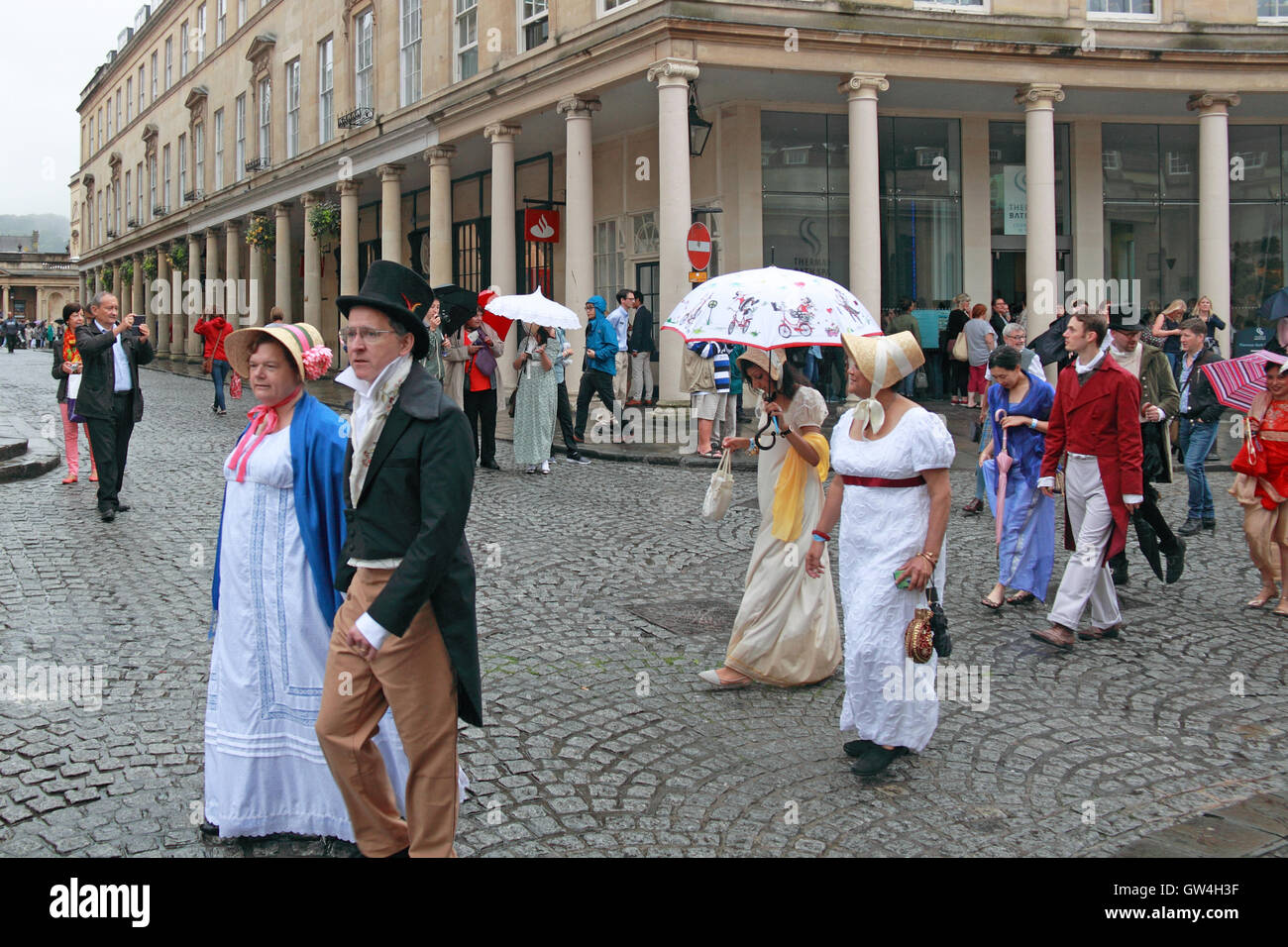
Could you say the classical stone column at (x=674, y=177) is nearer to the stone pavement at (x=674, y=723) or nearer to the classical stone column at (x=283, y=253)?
the stone pavement at (x=674, y=723)

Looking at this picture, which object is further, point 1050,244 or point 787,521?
point 1050,244

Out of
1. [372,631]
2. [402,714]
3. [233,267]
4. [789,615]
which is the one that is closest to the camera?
[372,631]

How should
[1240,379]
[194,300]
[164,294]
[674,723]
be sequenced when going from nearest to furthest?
1. [674,723]
2. [1240,379]
3. [194,300]
4. [164,294]

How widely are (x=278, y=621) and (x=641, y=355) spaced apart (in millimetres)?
15891

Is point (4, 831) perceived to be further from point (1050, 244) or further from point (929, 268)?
point (929, 268)

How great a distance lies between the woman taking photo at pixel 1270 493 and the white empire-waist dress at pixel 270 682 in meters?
5.93

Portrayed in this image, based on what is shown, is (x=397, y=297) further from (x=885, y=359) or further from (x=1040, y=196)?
(x=1040, y=196)

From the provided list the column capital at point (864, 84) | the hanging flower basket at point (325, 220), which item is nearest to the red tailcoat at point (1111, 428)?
the column capital at point (864, 84)

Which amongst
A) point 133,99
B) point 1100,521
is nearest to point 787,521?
point 1100,521

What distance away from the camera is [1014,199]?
22453 millimetres

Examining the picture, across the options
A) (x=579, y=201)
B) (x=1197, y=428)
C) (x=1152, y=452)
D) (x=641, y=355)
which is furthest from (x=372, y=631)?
(x=579, y=201)

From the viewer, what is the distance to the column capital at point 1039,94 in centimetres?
1903

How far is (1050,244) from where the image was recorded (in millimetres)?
19453

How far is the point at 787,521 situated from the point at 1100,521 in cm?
201
